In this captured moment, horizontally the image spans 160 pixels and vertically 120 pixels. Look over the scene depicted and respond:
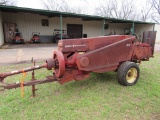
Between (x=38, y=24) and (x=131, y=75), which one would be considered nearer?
(x=131, y=75)

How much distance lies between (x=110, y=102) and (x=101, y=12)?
45.1 metres

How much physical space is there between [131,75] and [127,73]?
28 cm

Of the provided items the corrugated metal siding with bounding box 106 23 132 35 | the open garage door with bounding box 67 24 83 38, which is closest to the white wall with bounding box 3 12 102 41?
the open garage door with bounding box 67 24 83 38

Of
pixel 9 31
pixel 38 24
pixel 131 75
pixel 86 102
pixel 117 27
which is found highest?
pixel 117 27

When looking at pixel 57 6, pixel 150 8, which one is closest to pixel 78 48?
pixel 57 6

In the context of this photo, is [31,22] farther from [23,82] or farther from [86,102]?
[86,102]

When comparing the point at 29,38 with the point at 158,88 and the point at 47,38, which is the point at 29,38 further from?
the point at 158,88

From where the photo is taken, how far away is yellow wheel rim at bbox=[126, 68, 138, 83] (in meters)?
3.67

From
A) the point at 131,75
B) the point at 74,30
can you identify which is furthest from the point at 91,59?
the point at 74,30

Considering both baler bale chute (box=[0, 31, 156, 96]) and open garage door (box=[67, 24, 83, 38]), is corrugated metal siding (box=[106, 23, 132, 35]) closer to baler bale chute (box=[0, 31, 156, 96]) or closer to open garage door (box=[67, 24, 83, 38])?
open garage door (box=[67, 24, 83, 38])

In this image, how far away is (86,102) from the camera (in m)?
2.84

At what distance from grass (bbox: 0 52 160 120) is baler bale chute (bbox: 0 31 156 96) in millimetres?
327

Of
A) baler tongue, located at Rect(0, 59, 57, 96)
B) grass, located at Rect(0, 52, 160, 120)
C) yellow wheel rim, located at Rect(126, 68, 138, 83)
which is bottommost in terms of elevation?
grass, located at Rect(0, 52, 160, 120)

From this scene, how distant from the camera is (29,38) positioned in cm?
1545
